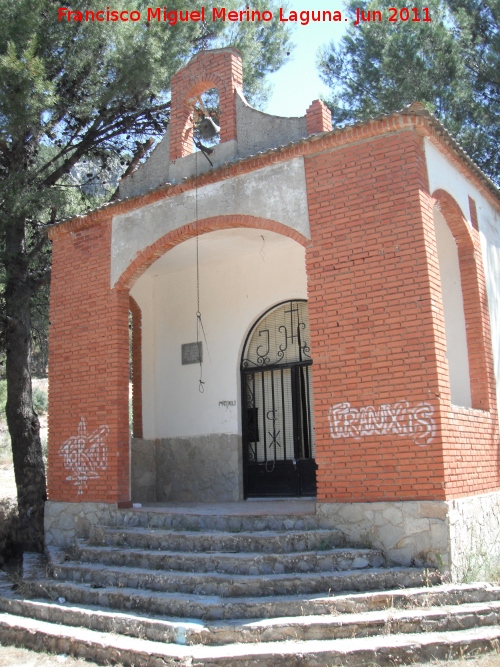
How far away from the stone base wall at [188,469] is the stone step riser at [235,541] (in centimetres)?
293

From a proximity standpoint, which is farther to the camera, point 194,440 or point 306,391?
point 194,440

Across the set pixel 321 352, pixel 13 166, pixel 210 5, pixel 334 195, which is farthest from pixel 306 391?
pixel 210 5

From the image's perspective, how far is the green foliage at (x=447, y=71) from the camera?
46.3ft

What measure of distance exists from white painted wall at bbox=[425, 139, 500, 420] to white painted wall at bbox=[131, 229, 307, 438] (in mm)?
2711

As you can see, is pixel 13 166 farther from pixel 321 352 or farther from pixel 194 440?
pixel 321 352

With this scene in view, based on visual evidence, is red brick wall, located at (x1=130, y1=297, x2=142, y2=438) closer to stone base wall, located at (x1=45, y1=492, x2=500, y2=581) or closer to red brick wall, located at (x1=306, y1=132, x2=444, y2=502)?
red brick wall, located at (x1=306, y1=132, x2=444, y2=502)

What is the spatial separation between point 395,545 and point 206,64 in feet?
22.8

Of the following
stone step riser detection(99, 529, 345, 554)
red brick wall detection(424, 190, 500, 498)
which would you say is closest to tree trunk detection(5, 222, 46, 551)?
stone step riser detection(99, 529, 345, 554)

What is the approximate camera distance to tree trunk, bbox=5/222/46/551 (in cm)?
1048

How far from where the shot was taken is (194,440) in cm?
1116

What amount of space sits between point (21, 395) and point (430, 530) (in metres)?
7.08

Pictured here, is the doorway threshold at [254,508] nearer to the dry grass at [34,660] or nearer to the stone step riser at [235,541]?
the stone step riser at [235,541]

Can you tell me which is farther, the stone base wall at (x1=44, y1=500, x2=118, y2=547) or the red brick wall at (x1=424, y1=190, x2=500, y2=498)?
the stone base wall at (x1=44, y1=500, x2=118, y2=547)

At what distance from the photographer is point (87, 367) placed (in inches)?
373
